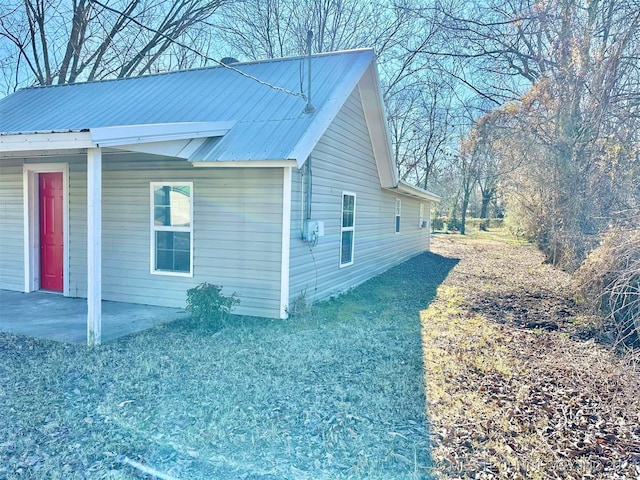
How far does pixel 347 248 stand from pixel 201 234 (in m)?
3.56

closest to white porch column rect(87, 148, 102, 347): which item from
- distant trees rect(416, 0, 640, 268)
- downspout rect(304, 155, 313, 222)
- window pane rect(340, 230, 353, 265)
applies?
downspout rect(304, 155, 313, 222)

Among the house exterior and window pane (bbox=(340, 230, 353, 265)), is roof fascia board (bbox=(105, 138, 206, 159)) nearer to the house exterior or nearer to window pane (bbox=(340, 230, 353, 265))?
the house exterior

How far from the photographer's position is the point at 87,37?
647 inches

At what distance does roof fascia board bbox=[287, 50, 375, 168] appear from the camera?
607cm

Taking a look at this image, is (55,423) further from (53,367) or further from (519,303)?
(519,303)

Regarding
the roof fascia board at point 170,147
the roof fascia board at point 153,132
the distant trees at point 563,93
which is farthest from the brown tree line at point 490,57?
the roof fascia board at point 170,147

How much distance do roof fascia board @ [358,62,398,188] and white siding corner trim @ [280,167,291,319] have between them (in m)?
3.79

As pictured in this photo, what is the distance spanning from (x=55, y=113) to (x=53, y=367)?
613 cm

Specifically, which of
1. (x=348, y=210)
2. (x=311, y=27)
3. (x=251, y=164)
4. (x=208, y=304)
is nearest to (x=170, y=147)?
(x=251, y=164)

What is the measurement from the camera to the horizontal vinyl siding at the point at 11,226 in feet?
26.8

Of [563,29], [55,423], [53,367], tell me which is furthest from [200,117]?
[563,29]

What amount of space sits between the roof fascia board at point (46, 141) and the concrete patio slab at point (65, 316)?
2.35 m

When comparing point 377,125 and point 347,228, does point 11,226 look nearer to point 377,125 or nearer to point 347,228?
point 347,228

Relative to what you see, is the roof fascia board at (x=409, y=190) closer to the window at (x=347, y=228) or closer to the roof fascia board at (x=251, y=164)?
the window at (x=347, y=228)
